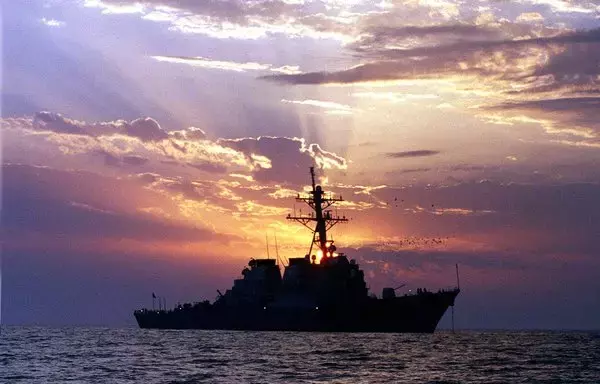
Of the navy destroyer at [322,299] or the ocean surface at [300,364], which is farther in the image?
the navy destroyer at [322,299]

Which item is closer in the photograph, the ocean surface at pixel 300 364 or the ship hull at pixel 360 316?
the ocean surface at pixel 300 364

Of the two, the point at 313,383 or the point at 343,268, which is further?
the point at 343,268

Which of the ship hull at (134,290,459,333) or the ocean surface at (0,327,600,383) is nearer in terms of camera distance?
the ocean surface at (0,327,600,383)

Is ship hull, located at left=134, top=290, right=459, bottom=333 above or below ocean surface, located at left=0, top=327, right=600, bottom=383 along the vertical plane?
above

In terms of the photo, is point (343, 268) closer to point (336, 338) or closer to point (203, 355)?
Result: point (336, 338)

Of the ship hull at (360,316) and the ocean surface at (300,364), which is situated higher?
the ship hull at (360,316)

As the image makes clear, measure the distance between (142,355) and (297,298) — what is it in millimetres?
31038

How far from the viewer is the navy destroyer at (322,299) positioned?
317 feet

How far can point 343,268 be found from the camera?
97188 millimetres

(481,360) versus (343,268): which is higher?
(343,268)

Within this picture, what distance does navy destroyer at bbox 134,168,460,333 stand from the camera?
9669cm

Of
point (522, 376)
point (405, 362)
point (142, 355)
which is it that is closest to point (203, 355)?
point (142, 355)

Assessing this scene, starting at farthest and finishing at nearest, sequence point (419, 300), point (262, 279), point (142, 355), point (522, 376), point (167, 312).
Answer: point (167, 312) < point (262, 279) < point (419, 300) < point (142, 355) < point (522, 376)

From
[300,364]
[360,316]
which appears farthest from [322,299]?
[300,364]
